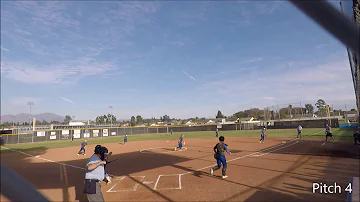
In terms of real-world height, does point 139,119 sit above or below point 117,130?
above

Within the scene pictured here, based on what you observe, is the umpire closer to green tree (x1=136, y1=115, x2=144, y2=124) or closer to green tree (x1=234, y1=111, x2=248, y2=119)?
green tree (x1=136, y1=115, x2=144, y2=124)

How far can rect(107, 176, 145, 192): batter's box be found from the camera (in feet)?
29.8

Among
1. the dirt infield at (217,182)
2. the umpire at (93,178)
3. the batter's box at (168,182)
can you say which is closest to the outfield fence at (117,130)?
the dirt infield at (217,182)

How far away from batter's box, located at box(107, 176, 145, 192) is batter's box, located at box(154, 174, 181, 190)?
0.94 metres

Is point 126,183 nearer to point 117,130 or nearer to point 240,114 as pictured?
point 117,130

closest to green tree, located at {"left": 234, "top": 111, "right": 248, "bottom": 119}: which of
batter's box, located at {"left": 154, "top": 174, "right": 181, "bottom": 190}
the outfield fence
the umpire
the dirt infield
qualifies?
the outfield fence

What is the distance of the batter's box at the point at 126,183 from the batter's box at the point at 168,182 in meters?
0.94

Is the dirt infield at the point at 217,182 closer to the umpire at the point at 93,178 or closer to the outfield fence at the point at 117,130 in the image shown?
the umpire at the point at 93,178

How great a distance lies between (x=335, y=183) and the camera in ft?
27.3

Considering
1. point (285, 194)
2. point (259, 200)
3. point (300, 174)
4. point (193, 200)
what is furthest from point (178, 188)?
point (300, 174)

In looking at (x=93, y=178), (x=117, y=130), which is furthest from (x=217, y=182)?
(x=117, y=130)

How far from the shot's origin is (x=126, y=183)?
993 cm

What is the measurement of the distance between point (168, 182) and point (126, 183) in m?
2.00

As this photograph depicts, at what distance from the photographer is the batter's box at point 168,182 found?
8.97m
